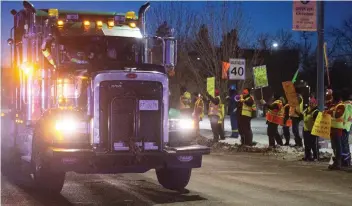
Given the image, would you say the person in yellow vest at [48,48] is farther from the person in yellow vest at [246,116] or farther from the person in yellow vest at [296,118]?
the person in yellow vest at [296,118]

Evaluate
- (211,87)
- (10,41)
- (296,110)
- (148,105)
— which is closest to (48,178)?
(148,105)

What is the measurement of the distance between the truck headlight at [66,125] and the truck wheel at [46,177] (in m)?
0.83

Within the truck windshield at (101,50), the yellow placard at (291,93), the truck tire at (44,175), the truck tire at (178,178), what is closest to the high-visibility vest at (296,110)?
the yellow placard at (291,93)

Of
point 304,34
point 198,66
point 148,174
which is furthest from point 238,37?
point 304,34

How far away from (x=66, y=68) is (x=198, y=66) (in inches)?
998

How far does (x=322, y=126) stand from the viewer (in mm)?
14141

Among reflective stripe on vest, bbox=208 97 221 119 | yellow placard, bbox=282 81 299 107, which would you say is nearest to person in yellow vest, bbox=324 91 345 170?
yellow placard, bbox=282 81 299 107

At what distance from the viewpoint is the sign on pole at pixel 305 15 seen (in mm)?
16969

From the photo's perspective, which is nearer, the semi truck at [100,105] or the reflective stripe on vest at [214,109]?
the semi truck at [100,105]

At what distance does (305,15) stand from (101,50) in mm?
7858

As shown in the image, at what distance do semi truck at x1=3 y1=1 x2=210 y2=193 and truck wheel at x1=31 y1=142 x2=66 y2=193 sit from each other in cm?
2

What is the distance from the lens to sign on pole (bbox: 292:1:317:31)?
17.0 meters

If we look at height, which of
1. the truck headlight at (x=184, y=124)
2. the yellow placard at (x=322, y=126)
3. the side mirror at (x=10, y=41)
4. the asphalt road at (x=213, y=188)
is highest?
the side mirror at (x=10, y=41)

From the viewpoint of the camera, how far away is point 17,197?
31.6ft
